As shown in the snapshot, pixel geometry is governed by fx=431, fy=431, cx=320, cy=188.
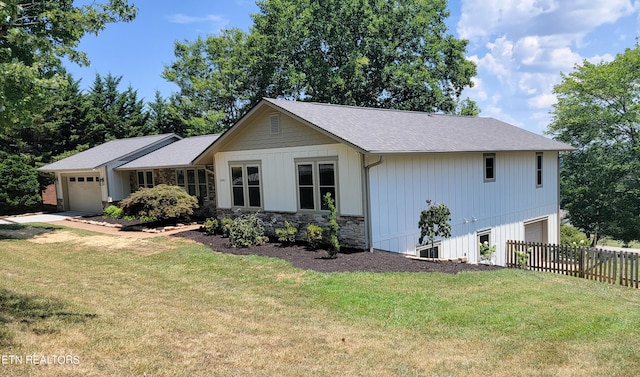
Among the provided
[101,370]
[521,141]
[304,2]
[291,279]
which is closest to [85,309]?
[101,370]

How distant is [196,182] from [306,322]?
15.7 metres

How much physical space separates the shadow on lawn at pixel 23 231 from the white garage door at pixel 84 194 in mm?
5475

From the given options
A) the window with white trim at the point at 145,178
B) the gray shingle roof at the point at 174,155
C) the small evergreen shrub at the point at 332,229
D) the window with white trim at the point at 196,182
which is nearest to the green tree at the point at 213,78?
the gray shingle roof at the point at 174,155

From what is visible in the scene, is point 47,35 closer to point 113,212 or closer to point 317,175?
point 317,175

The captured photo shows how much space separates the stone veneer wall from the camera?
39.5ft

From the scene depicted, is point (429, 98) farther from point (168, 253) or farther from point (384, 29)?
point (168, 253)

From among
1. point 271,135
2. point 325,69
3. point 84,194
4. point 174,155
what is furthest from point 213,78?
point 271,135

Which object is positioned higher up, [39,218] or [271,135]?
[271,135]

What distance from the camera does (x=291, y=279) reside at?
9398mm

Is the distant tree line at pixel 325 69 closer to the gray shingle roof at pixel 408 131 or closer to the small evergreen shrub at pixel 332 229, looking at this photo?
the gray shingle roof at pixel 408 131

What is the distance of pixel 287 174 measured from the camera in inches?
547

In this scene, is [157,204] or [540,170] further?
[540,170]

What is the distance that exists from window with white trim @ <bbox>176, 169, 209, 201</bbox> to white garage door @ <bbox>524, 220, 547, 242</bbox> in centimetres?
1456

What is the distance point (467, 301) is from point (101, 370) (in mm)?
5813
